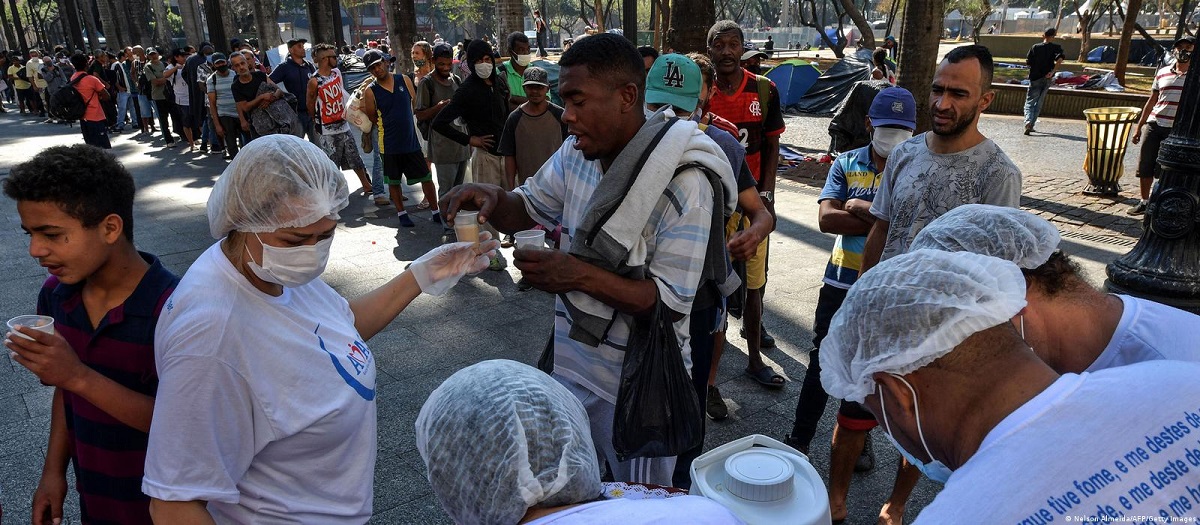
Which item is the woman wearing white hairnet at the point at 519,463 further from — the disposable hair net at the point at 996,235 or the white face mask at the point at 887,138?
the white face mask at the point at 887,138

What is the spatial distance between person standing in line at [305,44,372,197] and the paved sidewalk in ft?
1.90

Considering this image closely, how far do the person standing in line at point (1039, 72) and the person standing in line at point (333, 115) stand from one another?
11374mm

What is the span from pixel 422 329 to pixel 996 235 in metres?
Answer: 4.05

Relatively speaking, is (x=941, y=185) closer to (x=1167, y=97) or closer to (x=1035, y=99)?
(x=1167, y=97)

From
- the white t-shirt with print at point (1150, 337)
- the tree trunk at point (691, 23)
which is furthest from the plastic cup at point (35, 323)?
the tree trunk at point (691, 23)

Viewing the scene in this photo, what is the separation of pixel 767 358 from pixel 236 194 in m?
3.65

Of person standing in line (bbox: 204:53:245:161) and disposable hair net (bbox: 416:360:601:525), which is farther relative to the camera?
person standing in line (bbox: 204:53:245:161)

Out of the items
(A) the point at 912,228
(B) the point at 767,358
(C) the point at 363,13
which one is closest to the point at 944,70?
(A) the point at 912,228

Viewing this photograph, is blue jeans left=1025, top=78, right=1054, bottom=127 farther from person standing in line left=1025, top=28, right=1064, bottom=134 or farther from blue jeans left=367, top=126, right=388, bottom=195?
blue jeans left=367, top=126, right=388, bottom=195

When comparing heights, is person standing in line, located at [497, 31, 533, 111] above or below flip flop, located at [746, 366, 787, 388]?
above

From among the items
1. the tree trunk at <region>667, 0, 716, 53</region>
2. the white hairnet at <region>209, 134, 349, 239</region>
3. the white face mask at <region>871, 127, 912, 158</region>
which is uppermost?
the tree trunk at <region>667, 0, 716, 53</region>

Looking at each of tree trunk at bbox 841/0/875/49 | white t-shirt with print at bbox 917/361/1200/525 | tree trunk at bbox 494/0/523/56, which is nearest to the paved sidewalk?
white t-shirt with print at bbox 917/361/1200/525

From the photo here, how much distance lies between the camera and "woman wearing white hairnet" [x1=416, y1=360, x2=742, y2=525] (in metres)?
1.21

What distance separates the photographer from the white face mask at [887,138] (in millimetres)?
3476
